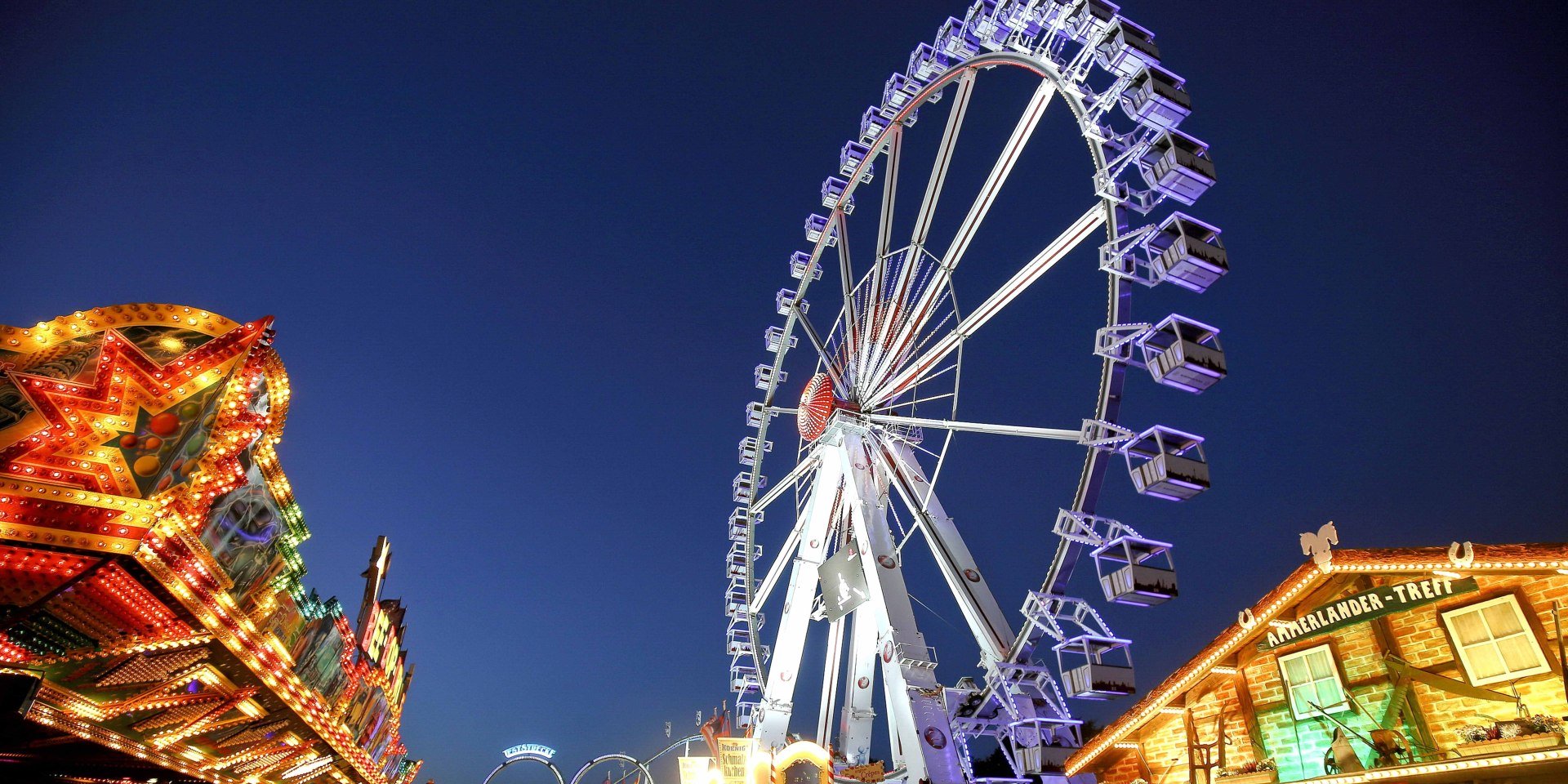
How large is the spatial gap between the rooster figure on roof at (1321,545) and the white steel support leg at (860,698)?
906cm

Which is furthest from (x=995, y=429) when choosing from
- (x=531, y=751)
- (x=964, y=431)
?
(x=531, y=751)

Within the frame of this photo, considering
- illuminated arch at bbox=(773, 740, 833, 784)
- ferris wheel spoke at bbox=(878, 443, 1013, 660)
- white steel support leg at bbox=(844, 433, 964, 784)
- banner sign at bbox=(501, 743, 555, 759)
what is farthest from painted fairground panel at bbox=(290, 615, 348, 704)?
banner sign at bbox=(501, 743, 555, 759)

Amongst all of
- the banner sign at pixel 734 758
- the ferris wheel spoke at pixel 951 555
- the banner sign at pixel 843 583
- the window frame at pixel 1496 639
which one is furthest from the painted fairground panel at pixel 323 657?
the window frame at pixel 1496 639

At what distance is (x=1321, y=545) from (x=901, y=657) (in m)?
7.27

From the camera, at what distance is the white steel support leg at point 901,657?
1340 cm

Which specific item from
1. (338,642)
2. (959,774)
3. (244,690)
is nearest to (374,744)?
(338,642)

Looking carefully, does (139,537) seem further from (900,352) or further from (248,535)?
(900,352)

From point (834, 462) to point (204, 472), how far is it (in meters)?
13.7

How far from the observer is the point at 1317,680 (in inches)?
368

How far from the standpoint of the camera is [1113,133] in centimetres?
1345

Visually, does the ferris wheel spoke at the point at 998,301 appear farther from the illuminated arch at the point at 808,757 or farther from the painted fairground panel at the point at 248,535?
the painted fairground panel at the point at 248,535

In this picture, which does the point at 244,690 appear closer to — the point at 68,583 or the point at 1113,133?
the point at 68,583

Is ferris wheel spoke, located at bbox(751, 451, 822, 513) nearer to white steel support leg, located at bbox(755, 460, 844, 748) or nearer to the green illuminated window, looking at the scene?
white steel support leg, located at bbox(755, 460, 844, 748)

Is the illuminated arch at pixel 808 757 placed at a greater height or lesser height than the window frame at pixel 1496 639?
lesser
